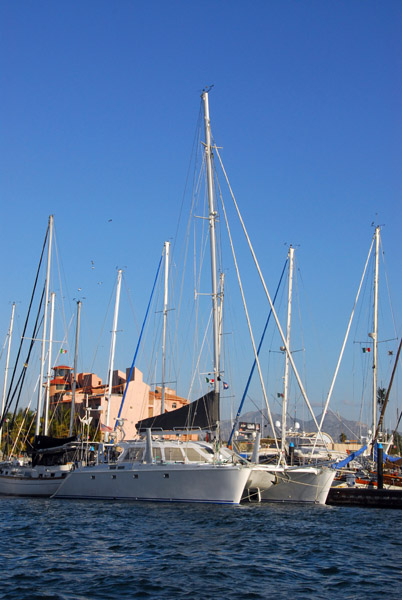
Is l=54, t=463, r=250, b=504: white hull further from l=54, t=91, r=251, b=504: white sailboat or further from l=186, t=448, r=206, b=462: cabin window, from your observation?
l=186, t=448, r=206, b=462: cabin window

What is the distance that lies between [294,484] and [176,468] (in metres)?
6.23

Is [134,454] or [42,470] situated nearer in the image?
[134,454]

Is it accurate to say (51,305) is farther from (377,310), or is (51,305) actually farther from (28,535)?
(28,535)

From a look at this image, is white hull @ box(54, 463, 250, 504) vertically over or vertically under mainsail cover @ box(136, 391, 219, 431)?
under

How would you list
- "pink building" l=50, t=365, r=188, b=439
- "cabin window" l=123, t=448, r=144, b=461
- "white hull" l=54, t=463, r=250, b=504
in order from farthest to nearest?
"pink building" l=50, t=365, r=188, b=439 → "cabin window" l=123, t=448, r=144, b=461 → "white hull" l=54, t=463, r=250, b=504

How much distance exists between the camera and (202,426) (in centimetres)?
3366

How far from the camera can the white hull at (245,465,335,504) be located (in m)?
32.7

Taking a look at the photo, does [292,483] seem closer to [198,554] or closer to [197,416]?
[197,416]

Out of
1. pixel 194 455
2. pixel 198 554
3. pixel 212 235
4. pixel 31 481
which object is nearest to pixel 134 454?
pixel 194 455

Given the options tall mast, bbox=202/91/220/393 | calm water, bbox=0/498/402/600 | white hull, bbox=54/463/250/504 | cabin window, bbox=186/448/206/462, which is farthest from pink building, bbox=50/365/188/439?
calm water, bbox=0/498/402/600

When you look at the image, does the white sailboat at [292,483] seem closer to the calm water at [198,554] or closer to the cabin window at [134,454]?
the calm water at [198,554]

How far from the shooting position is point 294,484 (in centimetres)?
3291

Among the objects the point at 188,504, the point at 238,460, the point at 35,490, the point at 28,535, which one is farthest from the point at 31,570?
the point at 35,490

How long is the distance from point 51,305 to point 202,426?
775 inches
